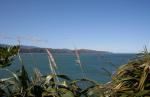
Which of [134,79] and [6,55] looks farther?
[134,79]

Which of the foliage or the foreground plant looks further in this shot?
the foreground plant

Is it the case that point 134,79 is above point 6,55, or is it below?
below

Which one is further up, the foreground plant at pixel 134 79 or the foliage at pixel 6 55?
the foliage at pixel 6 55

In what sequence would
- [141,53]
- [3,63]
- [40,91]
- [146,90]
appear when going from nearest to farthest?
[3,63] < [40,91] < [146,90] < [141,53]

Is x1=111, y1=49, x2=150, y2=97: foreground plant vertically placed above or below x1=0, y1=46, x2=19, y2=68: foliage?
below

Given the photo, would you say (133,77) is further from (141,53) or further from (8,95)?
(8,95)

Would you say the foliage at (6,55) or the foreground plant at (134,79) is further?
the foreground plant at (134,79)

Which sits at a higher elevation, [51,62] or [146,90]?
[51,62]

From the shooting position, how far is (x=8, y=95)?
3.04 m

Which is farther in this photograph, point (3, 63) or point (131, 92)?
point (131, 92)

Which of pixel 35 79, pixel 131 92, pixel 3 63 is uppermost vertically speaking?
pixel 3 63

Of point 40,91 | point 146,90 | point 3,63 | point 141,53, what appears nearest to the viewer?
point 3,63

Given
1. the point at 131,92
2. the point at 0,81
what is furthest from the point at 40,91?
the point at 131,92

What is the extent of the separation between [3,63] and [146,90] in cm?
164
